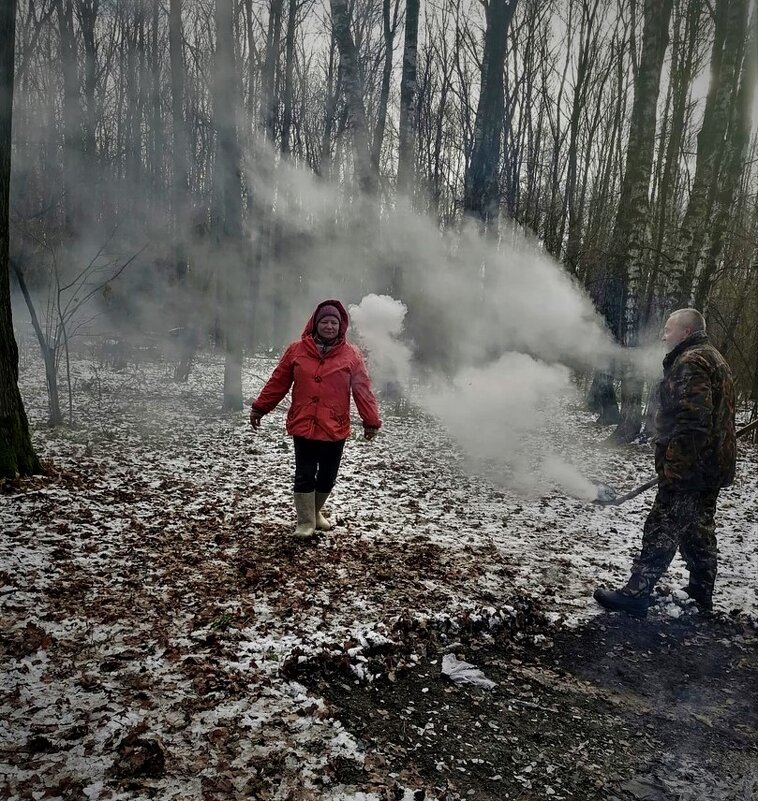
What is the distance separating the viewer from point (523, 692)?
337cm

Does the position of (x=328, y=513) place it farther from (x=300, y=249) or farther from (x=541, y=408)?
(x=300, y=249)

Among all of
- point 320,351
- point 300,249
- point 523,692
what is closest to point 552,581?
point 523,692

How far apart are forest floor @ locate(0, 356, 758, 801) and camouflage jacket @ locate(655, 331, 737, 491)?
1.13m

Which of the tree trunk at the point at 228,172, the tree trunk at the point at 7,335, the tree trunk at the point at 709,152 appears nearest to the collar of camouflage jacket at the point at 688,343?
the tree trunk at the point at 7,335

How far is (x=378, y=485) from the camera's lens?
753 cm

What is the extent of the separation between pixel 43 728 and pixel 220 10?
12713mm

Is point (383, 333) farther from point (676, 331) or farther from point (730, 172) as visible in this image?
point (676, 331)

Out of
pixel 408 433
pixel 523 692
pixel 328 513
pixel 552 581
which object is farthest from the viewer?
pixel 408 433

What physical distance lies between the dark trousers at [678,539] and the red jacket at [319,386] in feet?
8.10

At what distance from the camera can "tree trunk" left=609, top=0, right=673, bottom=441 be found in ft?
37.0

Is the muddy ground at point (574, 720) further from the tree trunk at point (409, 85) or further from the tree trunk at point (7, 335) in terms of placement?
the tree trunk at point (409, 85)

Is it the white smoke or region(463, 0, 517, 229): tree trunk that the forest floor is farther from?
region(463, 0, 517, 229): tree trunk

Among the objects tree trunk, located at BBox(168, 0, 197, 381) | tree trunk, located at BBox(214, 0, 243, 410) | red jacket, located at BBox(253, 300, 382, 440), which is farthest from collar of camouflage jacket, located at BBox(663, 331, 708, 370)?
tree trunk, located at BBox(168, 0, 197, 381)

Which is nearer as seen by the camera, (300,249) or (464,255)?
(464,255)
